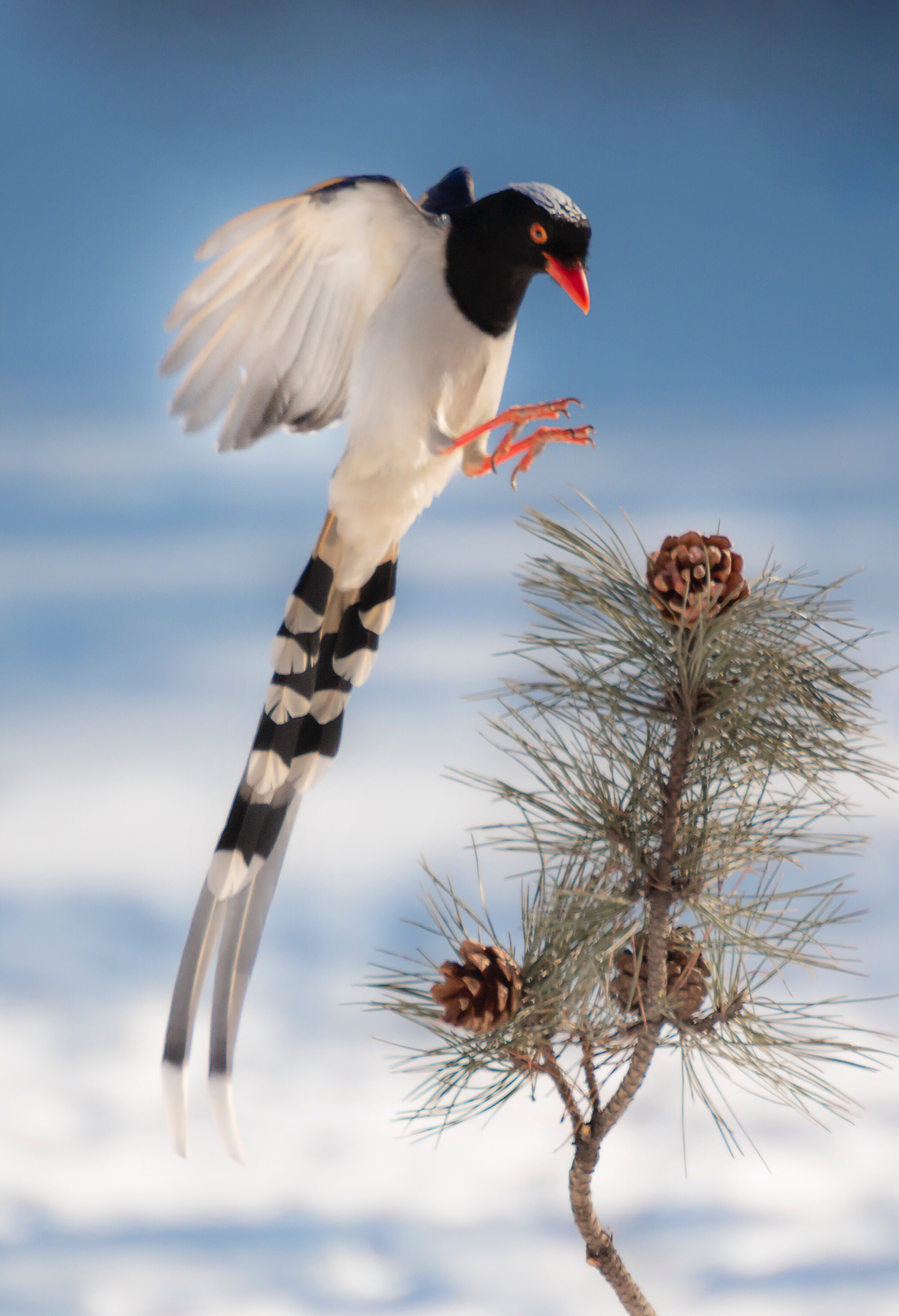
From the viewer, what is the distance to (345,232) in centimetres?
87

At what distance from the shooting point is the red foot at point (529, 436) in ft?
2.53

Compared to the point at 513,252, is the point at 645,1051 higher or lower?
lower

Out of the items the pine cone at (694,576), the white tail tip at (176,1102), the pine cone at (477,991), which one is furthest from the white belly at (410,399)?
the white tail tip at (176,1102)

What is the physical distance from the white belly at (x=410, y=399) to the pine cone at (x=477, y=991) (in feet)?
1.27

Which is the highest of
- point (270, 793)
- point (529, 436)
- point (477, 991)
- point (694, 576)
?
point (529, 436)

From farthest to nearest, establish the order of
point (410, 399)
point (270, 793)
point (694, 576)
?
point (270, 793) → point (410, 399) → point (694, 576)

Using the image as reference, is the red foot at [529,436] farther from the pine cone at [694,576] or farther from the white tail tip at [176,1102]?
the white tail tip at [176,1102]

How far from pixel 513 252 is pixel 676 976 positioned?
23.8 inches

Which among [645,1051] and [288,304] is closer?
[645,1051]

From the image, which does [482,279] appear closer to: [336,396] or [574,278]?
[574,278]

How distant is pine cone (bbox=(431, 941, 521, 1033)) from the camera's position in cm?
69

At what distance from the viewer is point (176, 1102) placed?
88 cm

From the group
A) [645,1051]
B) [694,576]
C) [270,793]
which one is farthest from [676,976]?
[270,793]

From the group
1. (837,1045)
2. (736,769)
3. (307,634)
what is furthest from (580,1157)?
(307,634)
